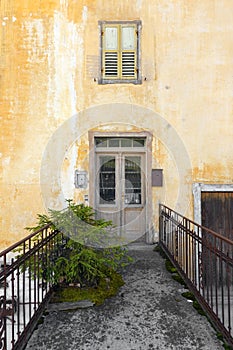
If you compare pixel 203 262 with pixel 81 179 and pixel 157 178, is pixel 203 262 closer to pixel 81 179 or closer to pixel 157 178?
pixel 157 178

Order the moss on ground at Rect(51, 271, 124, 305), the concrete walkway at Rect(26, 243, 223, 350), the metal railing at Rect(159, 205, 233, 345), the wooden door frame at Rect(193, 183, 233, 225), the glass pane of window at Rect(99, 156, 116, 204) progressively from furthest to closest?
the glass pane of window at Rect(99, 156, 116, 204), the wooden door frame at Rect(193, 183, 233, 225), the moss on ground at Rect(51, 271, 124, 305), the concrete walkway at Rect(26, 243, 223, 350), the metal railing at Rect(159, 205, 233, 345)

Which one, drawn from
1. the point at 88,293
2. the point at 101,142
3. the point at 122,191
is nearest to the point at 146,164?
the point at 122,191

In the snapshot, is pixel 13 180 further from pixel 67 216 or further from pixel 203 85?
pixel 203 85

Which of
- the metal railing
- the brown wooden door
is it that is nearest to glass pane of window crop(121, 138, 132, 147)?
the metal railing

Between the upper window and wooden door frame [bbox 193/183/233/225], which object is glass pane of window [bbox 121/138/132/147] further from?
wooden door frame [bbox 193/183/233/225]

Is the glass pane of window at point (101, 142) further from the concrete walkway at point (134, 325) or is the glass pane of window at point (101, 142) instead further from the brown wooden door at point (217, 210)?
the concrete walkway at point (134, 325)

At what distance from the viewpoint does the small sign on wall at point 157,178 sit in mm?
7531

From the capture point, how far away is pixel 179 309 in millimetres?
4242

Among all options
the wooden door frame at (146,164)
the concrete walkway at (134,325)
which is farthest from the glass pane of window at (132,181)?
the concrete walkway at (134,325)

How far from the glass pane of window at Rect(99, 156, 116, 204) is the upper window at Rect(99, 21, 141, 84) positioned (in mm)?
2161

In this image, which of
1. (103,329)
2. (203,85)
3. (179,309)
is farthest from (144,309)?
(203,85)

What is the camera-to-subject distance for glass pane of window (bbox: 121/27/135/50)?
768 cm

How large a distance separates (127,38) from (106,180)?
3777 millimetres

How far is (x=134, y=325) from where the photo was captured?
3842mm
